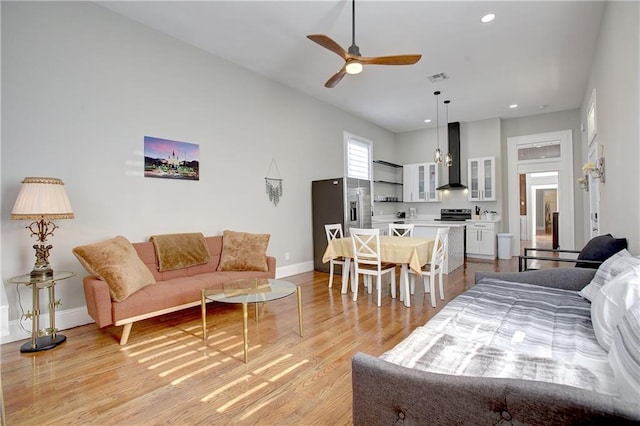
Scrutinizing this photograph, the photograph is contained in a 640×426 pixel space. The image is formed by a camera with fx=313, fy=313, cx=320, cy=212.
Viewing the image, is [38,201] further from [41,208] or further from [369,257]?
[369,257]

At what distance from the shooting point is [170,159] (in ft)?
12.7

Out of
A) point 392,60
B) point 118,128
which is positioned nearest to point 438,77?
point 392,60

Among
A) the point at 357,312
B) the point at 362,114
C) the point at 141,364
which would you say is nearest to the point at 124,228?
the point at 141,364

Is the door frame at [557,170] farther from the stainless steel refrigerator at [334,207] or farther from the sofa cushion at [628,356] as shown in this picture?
the sofa cushion at [628,356]

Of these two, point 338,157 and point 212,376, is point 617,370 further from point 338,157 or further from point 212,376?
point 338,157

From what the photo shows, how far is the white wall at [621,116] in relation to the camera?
2.37 metres

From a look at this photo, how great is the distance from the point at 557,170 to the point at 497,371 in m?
7.46

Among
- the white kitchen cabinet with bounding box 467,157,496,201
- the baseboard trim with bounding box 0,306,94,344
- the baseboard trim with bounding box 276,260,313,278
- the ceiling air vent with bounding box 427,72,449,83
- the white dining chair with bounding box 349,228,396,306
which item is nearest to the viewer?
the baseboard trim with bounding box 0,306,94,344

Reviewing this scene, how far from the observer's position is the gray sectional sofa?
0.85m

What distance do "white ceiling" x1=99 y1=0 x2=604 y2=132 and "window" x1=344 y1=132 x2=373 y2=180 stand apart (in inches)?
48.6

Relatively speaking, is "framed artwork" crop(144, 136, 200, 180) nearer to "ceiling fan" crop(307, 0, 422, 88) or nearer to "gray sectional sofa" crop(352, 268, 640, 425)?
"ceiling fan" crop(307, 0, 422, 88)

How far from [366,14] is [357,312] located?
3.30 meters

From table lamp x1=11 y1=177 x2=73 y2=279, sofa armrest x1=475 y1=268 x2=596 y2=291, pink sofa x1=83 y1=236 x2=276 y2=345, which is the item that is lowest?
pink sofa x1=83 y1=236 x2=276 y2=345

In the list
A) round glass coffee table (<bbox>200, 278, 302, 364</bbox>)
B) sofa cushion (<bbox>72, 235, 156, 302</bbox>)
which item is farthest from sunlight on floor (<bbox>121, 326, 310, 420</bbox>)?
sofa cushion (<bbox>72, 235, 156, 302</bbox>)
